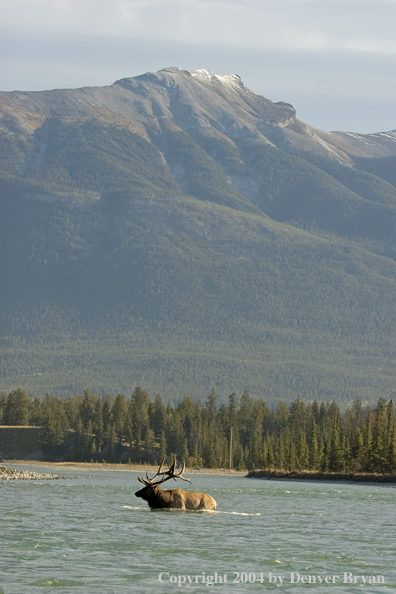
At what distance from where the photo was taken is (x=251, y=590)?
100ft

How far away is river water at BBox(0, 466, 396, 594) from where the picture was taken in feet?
102

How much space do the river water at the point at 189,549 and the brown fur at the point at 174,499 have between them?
1.92 feet

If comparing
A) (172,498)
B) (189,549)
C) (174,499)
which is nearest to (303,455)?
(174,499)

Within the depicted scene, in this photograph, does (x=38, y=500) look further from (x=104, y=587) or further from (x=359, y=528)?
(x=104, y=587)

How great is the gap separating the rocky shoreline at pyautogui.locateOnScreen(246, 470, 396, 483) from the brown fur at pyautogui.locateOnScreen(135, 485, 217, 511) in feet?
219

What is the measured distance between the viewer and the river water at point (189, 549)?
31234 millimetres

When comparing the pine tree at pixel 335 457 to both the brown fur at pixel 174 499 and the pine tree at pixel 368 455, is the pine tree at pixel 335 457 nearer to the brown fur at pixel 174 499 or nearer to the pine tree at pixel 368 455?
the pine tree at pixel 368 455

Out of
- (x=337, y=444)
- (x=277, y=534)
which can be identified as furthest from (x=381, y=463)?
(x=277, y=534)

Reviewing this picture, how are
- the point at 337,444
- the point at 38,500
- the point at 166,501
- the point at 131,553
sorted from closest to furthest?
1. the point at 131,553
2. the point at 166,501
3. the point at 38,500
4. the point at 337,444

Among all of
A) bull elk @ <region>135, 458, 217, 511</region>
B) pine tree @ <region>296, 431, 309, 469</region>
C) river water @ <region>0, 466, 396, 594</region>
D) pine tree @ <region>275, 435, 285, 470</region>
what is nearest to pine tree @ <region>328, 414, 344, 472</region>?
pine tree @ <region>296, 431, 309, 469</region>

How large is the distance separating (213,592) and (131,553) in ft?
26.1

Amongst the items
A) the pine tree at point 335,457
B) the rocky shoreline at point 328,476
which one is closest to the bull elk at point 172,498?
the rocky shoreline at point 328,476

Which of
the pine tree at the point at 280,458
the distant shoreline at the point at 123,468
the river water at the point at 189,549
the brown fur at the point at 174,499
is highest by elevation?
the pine tree at the point at 280,458

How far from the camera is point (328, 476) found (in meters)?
130
